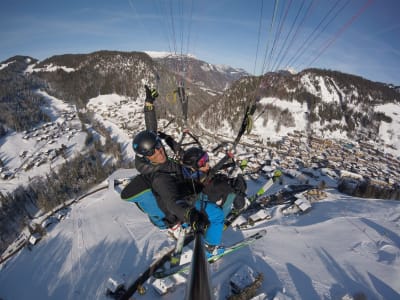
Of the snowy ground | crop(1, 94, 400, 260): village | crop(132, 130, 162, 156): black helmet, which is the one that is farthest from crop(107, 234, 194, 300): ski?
crop(1, 94, 400, 260): village

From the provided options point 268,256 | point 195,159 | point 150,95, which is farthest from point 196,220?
point 268,256

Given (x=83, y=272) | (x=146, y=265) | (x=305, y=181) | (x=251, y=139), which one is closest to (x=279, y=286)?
(x=146, y=265)

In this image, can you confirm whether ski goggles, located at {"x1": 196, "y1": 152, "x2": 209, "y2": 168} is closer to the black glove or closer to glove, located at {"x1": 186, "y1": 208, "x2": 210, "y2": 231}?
the black glove

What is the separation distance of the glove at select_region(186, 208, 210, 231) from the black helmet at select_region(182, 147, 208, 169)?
5.52 feet

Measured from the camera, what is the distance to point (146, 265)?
13367 millimetres

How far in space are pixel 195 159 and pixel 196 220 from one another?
76.3 inches

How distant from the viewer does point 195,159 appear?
13.8 ft

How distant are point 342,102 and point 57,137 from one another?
12422cm

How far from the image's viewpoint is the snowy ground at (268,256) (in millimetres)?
8391

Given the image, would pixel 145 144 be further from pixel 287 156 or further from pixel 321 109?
pixel 321 109

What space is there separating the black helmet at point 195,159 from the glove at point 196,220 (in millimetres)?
1684

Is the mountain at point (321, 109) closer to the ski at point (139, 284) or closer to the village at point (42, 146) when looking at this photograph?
the village at point (42, 146)

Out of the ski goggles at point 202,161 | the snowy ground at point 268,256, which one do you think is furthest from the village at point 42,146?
the ski goggles at point 202,161

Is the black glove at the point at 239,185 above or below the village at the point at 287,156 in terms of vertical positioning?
above
